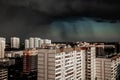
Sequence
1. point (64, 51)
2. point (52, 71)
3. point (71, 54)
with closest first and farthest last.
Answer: point (52, 71) < point (64, 51) < point (71, 54)

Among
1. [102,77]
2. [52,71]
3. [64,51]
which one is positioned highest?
[64,51]

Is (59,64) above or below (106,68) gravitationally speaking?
above

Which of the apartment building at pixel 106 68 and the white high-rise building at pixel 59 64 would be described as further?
the apartment building at pixel 106 68

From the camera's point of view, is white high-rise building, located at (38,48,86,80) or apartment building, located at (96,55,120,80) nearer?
white high-rise building, located at (38,48,86,80)

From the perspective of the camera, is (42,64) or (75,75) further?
(75,75)

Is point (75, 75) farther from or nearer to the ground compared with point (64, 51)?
nearer to the ground

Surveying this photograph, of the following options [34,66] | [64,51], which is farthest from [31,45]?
[64,51]

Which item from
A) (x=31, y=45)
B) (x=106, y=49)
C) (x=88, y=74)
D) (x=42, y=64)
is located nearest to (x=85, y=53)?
(x=88, y=74)

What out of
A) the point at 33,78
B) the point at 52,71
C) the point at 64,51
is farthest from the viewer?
the point at 33,78

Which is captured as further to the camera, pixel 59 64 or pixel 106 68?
pixel 106 68

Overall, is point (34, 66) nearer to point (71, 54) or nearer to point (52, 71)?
point (71, 54)
